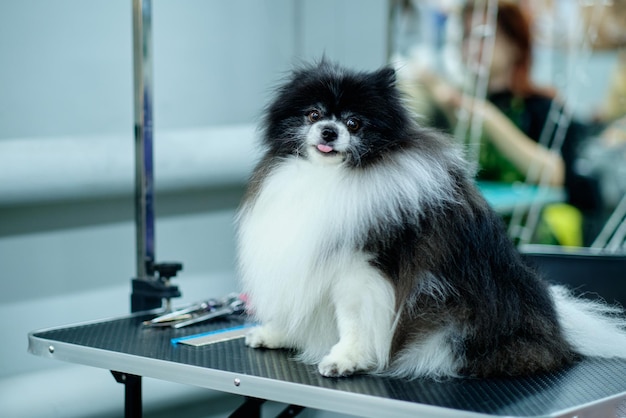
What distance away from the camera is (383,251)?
125 cm

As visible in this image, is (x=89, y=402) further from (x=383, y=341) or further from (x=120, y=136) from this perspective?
(x=383, y=341)

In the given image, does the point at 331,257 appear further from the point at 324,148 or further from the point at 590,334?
the point at 590,334

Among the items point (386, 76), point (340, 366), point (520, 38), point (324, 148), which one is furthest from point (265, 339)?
point (520, 38)

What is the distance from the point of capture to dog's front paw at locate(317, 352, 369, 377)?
4.02 feet

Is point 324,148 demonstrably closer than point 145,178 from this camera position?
Yes

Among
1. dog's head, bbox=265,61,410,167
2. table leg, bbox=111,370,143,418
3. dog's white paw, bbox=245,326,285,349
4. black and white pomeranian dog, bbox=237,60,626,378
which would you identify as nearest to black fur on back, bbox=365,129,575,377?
black and white pomeranian dog, bbox=237,60,626,378

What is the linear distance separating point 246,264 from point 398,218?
0.27 metres

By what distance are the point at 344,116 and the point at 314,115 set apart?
0.05m

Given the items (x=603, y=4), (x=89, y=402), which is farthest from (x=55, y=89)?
(x=603, y=4)

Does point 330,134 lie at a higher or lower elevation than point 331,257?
higher

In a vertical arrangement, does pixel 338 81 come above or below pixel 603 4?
below

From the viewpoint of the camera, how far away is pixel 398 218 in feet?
4.07

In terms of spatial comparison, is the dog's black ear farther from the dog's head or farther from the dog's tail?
the dog's tail

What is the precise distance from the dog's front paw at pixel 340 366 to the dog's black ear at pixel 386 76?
1.36 ft
